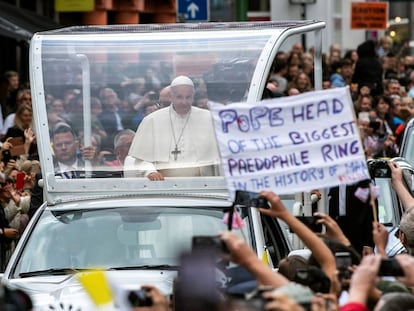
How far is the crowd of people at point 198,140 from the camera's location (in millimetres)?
6754

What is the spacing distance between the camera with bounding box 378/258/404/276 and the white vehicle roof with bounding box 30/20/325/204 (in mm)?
5215

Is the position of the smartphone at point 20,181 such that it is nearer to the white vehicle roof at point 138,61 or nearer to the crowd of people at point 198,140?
the crowd of people at point 198,140

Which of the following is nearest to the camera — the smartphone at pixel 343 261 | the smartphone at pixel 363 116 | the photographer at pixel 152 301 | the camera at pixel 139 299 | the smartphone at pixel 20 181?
the photographer at pixel 152 301

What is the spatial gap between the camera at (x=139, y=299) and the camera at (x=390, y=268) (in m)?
1.02

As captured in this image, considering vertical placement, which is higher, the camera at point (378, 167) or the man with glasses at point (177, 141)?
the man with glasses at point (177, 141)

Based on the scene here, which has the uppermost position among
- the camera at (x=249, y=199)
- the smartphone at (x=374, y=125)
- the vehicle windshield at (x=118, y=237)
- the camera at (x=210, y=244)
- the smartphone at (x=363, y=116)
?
the camera at (x=210, y=244)

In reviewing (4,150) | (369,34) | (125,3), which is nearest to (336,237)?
(4,150)

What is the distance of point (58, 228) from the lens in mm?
10734

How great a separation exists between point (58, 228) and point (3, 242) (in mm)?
3162

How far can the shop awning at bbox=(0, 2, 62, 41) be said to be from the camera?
21.0 meters

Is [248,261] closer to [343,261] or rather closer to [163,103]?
[343,261]

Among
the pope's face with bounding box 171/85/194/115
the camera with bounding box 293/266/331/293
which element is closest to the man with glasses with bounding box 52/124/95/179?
the pope's face with bounding box 171/85/194/115

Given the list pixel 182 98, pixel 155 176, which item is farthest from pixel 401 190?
pixel 182 98

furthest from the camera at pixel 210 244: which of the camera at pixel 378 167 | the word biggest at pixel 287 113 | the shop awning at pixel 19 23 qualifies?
the shop awning at pixel 19 23
